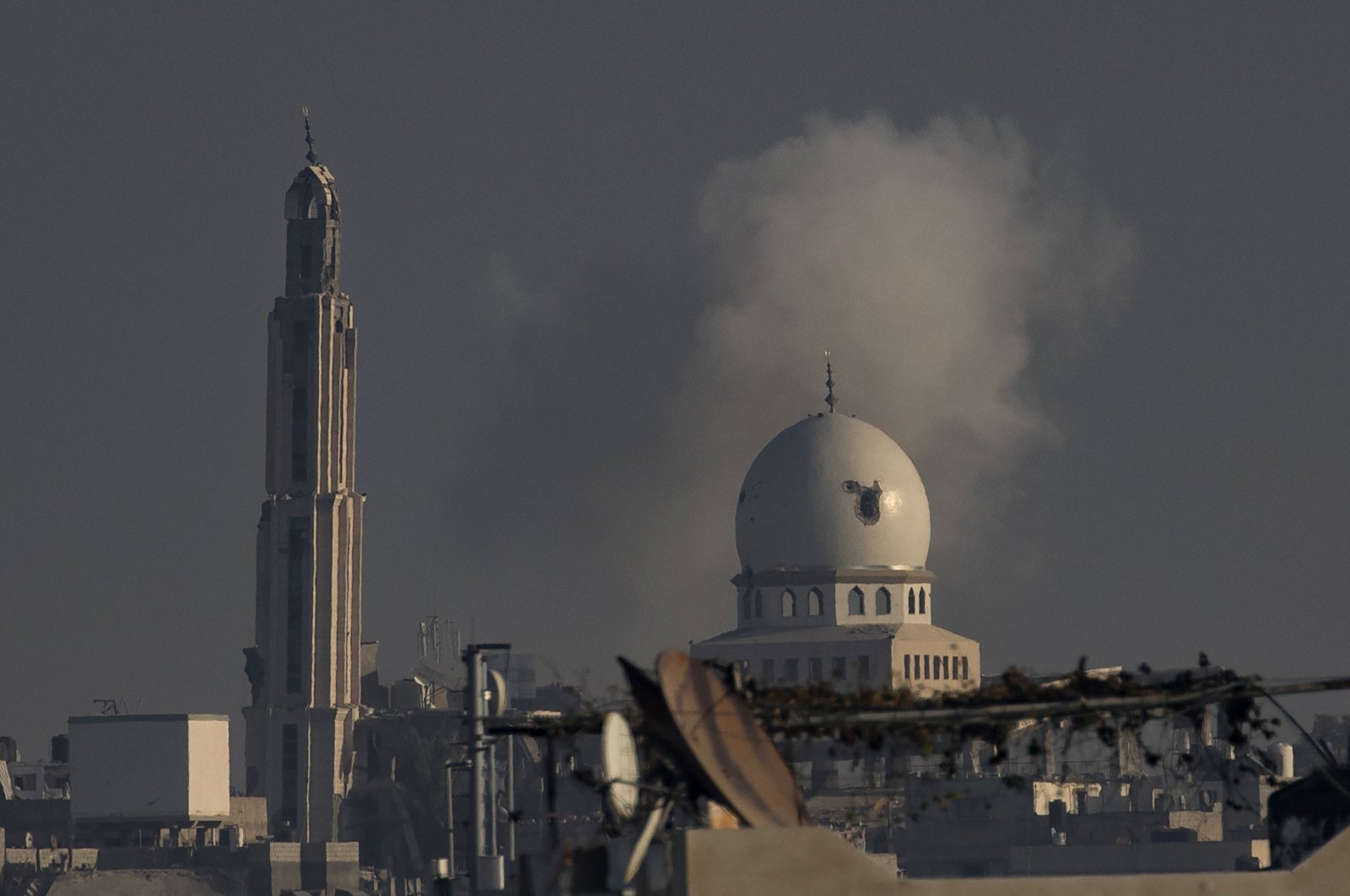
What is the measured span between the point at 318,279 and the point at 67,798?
27.1 metres

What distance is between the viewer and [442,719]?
137 meters

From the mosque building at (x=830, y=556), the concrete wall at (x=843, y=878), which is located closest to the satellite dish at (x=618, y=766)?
the concrete wall at (x=843, y=878)

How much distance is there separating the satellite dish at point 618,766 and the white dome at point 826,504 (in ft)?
336

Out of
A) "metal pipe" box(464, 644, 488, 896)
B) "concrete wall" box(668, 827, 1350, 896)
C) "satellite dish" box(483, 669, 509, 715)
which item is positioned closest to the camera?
"concrete wall" box(668, 827, 1350, 896)

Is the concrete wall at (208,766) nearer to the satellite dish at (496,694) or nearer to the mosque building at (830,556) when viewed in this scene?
the mosque building at (830,556)

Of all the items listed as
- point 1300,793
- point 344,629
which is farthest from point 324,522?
point 1300,793

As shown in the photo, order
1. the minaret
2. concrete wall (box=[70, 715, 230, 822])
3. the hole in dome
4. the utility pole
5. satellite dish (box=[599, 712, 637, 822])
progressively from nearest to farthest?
satellite dish (box=[599, 712, 637, 822]), the utility pole, the hole in dome, concrete wall (box=[70, 715, 230, 822]), the minaret

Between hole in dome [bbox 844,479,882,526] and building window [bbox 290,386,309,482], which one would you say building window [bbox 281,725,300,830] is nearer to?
building window [bbox 290,386,309,482]

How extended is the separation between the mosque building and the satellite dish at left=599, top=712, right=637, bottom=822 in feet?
334

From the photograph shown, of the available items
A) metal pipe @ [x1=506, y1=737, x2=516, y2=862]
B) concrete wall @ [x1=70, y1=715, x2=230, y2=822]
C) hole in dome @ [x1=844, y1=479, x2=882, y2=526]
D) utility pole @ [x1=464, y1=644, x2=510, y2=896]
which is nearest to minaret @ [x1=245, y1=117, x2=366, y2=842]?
concrete wall @ [x1=70, y1=715, x2=230, y2=822]

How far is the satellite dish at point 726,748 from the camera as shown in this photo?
904 inches

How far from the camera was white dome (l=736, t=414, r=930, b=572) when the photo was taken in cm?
12631

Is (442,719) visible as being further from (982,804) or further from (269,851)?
(982,804)

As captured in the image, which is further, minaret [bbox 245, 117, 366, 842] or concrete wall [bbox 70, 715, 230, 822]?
minaret [bbox 245, 117, 366, 842]
